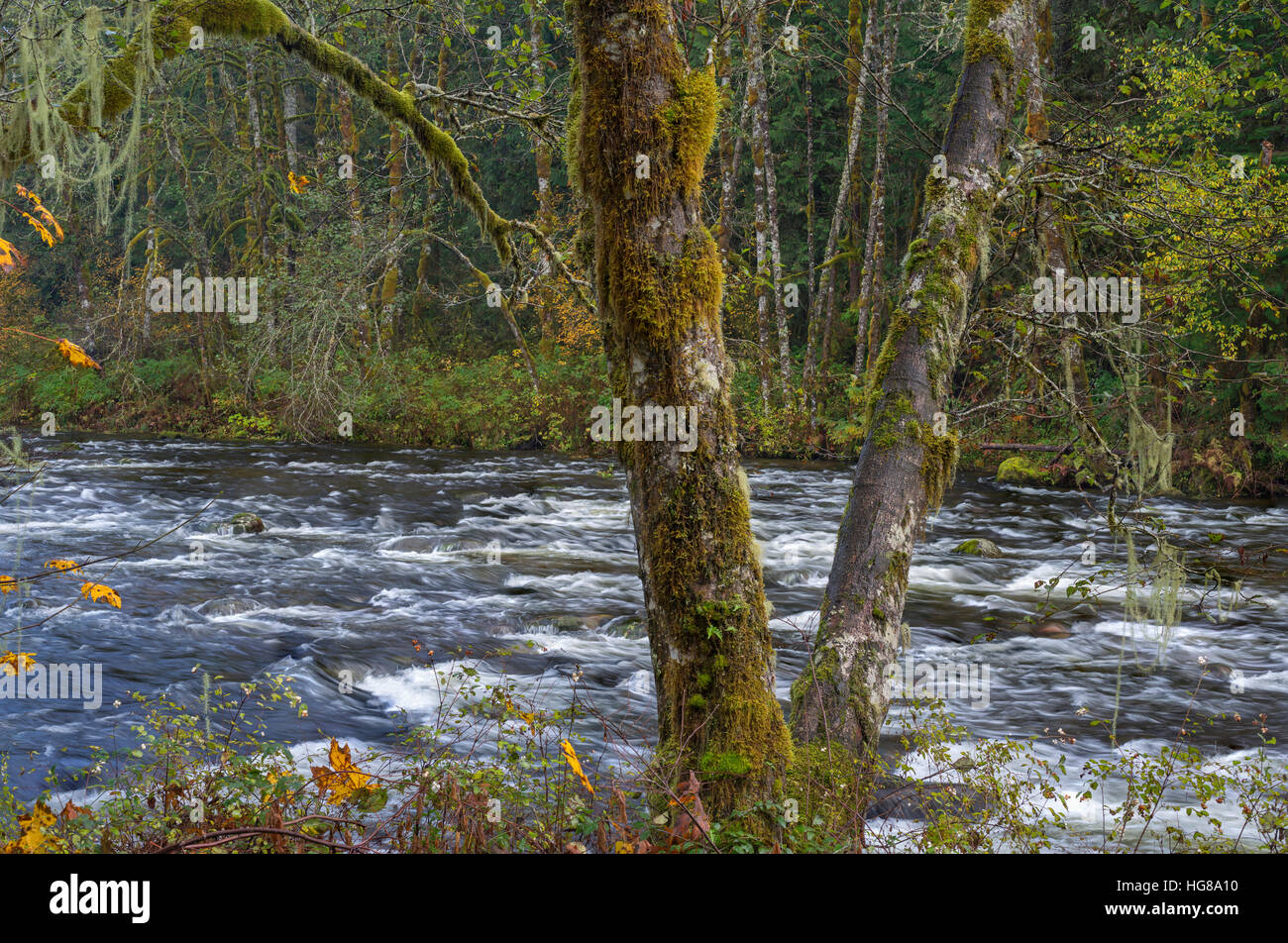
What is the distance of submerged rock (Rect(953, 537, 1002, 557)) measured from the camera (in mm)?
13301

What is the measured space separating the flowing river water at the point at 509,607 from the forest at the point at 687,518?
0.25 ft

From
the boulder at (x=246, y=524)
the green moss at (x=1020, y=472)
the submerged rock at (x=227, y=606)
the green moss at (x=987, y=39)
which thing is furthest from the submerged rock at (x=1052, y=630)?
the boulder at (x=246, y=524)

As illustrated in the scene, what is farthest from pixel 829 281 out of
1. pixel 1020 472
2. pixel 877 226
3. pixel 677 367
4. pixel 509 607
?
pixel 677 367

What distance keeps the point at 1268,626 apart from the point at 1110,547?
10.2 feet

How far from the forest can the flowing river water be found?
0.25ft

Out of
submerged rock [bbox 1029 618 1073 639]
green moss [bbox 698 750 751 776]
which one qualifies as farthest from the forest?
submerged rock [bbox 1029 618 1073 639]

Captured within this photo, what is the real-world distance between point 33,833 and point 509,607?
6973mm

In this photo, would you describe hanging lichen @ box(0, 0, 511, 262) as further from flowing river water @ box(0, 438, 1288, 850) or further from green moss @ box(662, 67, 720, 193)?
green moss @ box(662, 67, 720, 193)

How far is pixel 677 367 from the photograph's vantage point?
3533 millimetres

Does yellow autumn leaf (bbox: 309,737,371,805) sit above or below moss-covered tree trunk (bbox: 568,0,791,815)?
below

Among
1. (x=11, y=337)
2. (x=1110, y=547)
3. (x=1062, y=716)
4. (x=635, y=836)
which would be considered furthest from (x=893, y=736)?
(x=11, y=337)

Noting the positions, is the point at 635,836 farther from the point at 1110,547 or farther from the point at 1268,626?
the point at 1110,547

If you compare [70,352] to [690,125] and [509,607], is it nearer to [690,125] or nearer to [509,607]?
[690,125]
